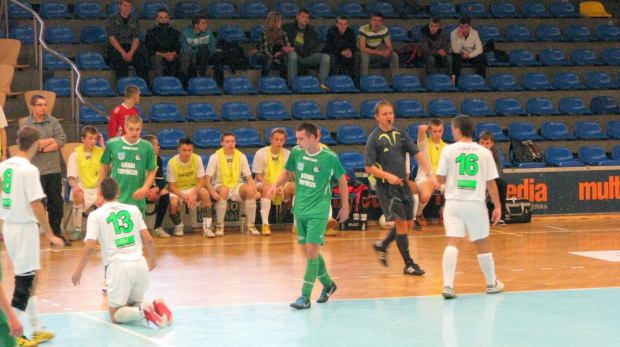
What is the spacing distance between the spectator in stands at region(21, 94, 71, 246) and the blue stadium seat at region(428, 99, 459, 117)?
8167 millimetres

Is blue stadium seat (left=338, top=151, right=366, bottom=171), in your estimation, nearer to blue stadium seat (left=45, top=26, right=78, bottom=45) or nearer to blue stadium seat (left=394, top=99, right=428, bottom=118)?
blue stadium seat (left=394, top=99, right=428, bottom=118)

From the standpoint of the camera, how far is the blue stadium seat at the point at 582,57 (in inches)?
814

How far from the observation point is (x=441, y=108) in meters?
18.5

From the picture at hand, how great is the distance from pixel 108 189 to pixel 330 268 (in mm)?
3849

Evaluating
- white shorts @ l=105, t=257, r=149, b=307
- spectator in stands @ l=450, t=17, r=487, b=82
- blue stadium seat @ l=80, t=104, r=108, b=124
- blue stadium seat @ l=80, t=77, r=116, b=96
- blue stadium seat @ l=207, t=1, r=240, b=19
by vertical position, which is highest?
blue stadium seat @ l=207, t=1, r=240, b=19

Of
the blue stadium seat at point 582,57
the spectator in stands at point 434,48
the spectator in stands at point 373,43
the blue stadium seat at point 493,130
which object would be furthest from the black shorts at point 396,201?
the blue stadium seat at point 582,57

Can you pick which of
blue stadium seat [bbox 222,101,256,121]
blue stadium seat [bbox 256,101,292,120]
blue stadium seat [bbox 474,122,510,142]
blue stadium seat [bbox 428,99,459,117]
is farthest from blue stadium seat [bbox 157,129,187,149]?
blue stadium seat [bbox 474,122,510,142]

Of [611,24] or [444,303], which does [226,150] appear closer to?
[444,303]

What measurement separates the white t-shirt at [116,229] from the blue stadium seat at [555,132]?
39.8ft

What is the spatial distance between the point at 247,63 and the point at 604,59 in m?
8.14

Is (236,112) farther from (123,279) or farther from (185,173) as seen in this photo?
(123,279)

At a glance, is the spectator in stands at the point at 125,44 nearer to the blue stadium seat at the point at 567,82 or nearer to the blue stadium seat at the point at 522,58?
the blue stadium seat at the point at 522,58

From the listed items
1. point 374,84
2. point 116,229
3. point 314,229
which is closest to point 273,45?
point 374,84

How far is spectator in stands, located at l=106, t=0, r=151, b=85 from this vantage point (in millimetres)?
17406
